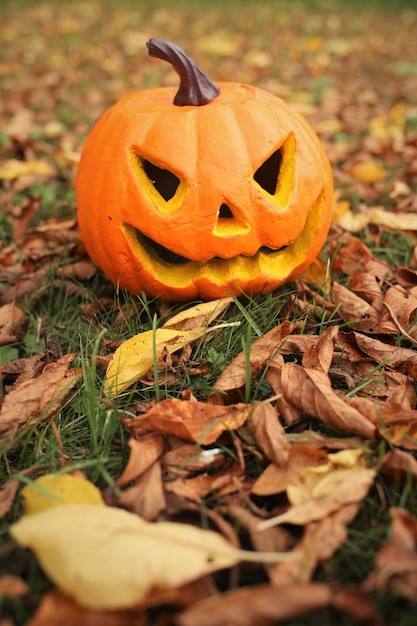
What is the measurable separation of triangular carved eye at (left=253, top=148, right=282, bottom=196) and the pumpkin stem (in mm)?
295

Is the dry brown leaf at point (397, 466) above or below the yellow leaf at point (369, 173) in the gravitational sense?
below

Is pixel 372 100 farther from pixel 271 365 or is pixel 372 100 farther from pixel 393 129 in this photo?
pixel 271 365

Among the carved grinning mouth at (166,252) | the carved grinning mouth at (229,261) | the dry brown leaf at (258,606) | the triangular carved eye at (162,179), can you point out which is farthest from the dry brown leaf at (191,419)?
the triangular carved eye at (162,179)

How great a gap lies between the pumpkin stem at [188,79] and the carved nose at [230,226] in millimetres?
379

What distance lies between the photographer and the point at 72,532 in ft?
3.86

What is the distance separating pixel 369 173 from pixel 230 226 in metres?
1.65

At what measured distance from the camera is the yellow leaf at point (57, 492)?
4.48 ft

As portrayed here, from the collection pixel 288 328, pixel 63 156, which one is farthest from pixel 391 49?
pixel 288 328

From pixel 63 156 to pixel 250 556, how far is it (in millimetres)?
2875

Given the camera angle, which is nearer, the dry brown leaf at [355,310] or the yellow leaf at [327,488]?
the yellow leaf at [327,488]

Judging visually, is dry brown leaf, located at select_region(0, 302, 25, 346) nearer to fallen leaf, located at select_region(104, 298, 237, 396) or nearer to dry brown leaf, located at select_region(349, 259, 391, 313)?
fallen leaf, located at select_region(104, 298, 237, 396)

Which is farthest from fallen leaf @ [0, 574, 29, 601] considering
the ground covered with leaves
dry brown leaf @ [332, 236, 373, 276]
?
dry brown leaf @ [332, 236, 373, 276]

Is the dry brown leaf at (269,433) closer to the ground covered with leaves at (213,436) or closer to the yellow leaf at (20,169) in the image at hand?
the ground covered with leaves at (213,436)

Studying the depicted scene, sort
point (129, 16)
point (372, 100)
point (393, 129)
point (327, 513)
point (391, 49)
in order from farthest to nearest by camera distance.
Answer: point (129, 16)
point (391, 49)
point (372, 100)
point (393, 129)
point (327, 513)
